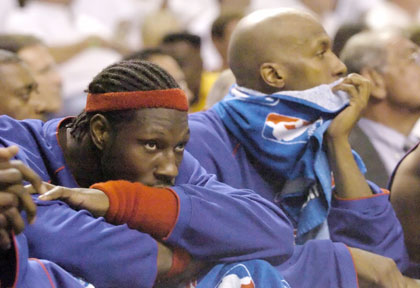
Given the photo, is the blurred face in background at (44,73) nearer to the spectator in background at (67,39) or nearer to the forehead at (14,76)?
the forehead at (14,76)

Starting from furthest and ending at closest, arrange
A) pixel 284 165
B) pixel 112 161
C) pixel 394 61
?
pixel 394 61 < pixel 284 165 < pixel 112 161

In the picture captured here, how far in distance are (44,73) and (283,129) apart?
5.67ft

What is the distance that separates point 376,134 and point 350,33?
1.07 m

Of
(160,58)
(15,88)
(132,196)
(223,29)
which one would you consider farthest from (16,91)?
(223,29)

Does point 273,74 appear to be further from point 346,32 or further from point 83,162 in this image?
point 346,32

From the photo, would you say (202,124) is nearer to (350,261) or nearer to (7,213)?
A: (350,261)

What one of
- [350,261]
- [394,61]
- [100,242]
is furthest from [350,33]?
[100,242]

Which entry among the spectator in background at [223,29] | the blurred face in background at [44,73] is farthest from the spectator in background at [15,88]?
the spectator in background at [223,29]

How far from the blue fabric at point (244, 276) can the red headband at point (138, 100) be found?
1.33ft

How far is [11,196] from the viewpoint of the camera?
1454 mm

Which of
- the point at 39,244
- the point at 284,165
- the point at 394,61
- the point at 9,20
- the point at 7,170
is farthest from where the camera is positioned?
the point at 9,20

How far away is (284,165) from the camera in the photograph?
7.69 feet

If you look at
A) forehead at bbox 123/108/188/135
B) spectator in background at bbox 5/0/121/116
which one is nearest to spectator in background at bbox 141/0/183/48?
spectator in background at bbox 5/0/121/116

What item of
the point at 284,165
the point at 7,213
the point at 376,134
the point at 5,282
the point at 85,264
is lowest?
the point at 376,134
